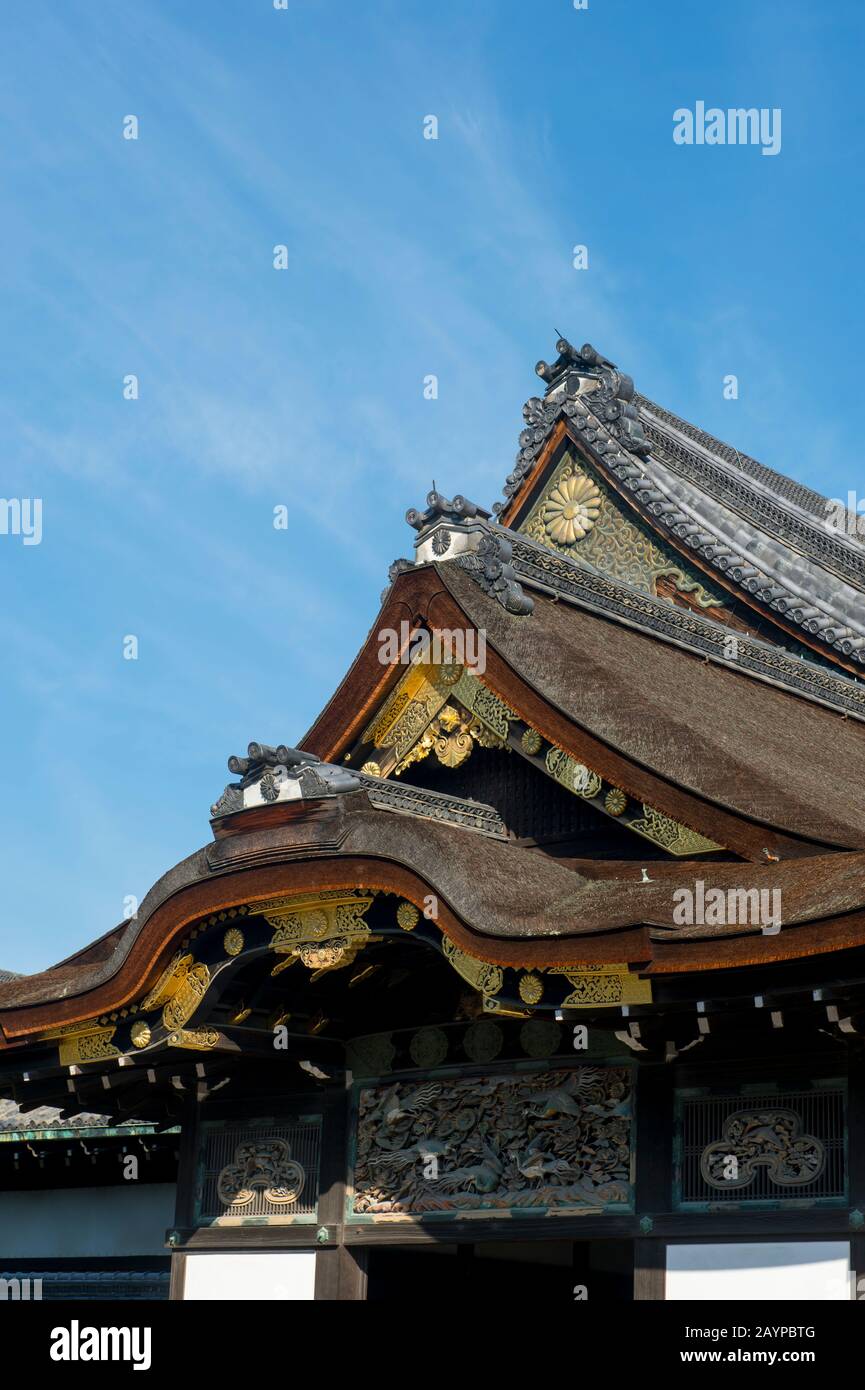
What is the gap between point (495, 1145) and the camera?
1115cm

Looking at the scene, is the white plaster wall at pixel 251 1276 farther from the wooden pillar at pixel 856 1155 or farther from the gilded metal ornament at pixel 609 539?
the gilded metal ornament at pixel 609 539

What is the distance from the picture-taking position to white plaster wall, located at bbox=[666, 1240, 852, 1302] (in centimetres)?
935

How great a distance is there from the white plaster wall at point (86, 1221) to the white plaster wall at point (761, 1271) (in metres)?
5.80

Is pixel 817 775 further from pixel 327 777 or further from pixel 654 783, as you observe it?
pixel 327 777

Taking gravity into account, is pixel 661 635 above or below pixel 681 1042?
above

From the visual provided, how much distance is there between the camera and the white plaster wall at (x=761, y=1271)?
9.35 meters

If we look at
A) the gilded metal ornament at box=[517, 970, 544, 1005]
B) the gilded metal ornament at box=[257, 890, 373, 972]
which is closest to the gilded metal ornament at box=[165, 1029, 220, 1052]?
the gilded metal ornament at box=[257, 890, 373, 972]

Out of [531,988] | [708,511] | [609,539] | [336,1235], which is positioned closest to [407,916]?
[531,988]

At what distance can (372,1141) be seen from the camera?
1189 centimetres

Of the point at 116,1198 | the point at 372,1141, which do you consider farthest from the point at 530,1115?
the point at 116,1198

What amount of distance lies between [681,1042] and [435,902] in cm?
170

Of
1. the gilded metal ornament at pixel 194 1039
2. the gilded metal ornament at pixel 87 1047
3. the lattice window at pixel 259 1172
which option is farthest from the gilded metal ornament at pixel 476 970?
the gilded metal ornament at pixel 87 1047

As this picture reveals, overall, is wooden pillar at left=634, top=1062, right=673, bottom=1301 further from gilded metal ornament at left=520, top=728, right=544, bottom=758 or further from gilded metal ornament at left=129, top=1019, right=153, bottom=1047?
gilded metal ornament at left=129, top=1019, right=153, bottom=1047

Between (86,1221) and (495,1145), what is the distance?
556 centimetres
